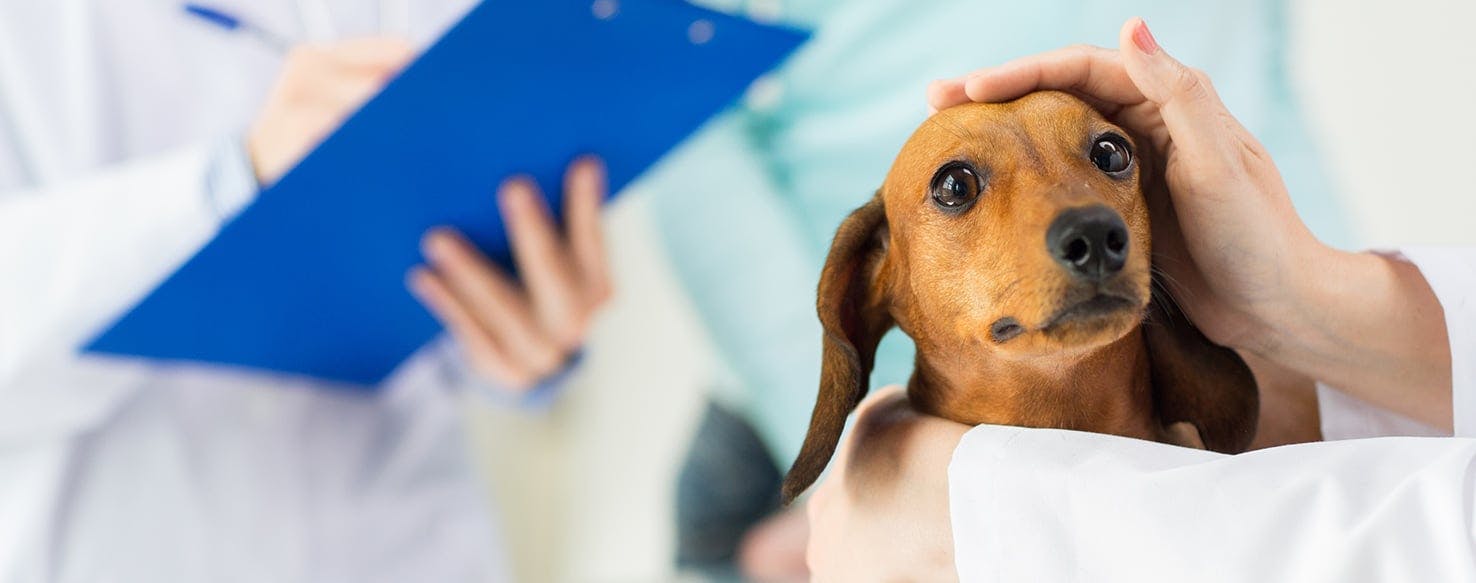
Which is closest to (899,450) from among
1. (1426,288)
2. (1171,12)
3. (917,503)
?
(917,503)

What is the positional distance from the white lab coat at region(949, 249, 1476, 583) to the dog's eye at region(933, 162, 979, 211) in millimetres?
148

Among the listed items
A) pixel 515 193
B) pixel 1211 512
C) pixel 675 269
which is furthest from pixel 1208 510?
pixel 675 269

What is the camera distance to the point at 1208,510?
618 millimetres

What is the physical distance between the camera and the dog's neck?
0.78 m

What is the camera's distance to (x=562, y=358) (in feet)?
5.30

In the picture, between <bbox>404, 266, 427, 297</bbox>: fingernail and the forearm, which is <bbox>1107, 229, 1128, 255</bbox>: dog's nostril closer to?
the forearm

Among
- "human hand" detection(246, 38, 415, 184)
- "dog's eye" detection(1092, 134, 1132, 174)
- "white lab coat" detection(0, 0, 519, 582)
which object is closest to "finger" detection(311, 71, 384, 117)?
"human hand" detection(246, 38, 415, 184)

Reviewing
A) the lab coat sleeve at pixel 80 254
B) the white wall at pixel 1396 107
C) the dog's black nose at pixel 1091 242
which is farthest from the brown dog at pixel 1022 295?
the lab coat sleeve at pixel 80 254

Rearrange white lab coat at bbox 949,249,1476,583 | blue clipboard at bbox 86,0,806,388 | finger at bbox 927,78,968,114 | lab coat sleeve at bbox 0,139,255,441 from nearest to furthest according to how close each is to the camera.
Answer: white lab coat at bbox 949,249,1476,583
finger at bbox 927,78,968,114
blue clipboard at bbox 86,0,806,388
lab coat sleeve at bbox 0,139,255,441

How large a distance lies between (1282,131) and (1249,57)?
9cm

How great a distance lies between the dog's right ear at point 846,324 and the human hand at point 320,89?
61 cm

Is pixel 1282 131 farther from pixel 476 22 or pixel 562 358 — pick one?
pixel 562 358

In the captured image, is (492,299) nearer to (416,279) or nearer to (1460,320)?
(416,279)

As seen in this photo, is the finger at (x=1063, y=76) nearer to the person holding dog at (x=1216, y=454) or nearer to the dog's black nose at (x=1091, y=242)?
the person holding dog at (x=1216, y=454)
